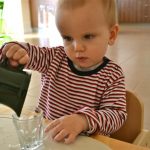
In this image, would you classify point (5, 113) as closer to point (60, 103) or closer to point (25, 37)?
point (60, 103)

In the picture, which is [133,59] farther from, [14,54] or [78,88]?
[14,54]

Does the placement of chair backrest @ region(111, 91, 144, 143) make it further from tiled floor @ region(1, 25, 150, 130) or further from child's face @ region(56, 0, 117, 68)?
tiled floor @ region(1, 25, 150, 130)

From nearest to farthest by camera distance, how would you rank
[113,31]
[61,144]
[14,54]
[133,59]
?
[61,144] → [14,54] → [113,31] → [133,59]

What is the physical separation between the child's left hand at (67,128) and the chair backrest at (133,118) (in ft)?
0.77

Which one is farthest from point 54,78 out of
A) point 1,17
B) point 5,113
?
point 1,17

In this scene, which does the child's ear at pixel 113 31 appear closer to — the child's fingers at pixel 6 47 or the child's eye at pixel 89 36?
the child's eye at pixel 89 36

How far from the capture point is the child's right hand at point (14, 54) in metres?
0.66

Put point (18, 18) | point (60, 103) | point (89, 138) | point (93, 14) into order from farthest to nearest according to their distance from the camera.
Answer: point (18, 18) < point (60, 103) < point (93, 14) < point (89, 138)

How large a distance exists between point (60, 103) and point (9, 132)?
0.24m

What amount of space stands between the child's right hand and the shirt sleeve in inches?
6.4

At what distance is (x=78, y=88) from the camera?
82 cm

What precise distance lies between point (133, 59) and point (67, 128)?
2.95 metres

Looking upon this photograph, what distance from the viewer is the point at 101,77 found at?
0.81 m

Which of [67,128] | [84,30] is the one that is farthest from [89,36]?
[67,128]
